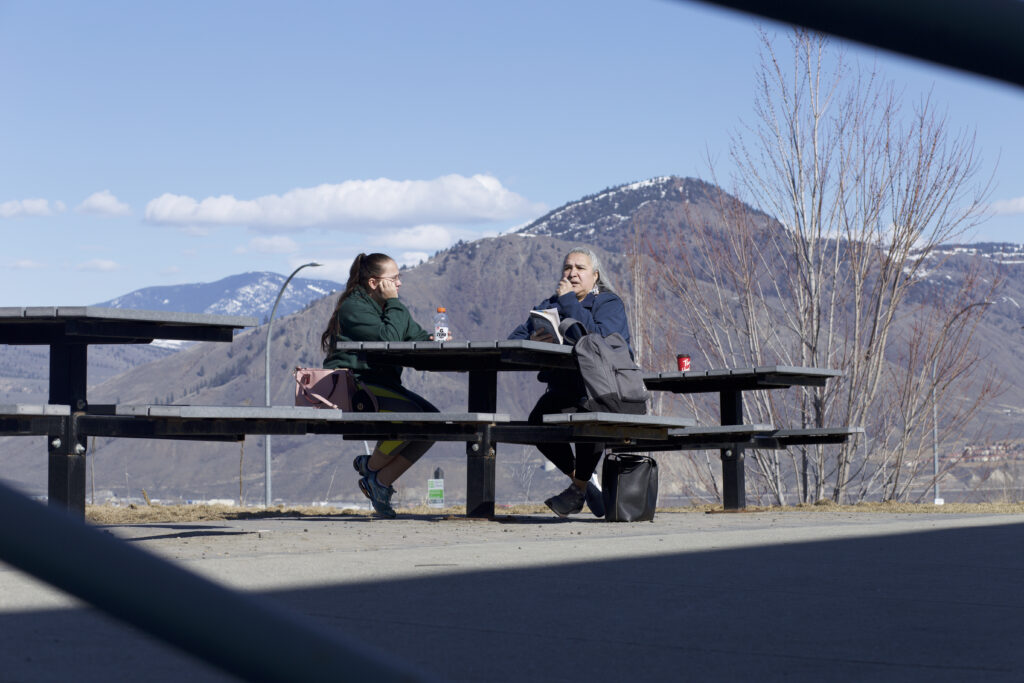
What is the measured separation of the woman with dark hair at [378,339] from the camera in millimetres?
8828

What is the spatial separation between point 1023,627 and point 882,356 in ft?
49.3

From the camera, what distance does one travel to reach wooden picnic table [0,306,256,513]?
7.34 meters

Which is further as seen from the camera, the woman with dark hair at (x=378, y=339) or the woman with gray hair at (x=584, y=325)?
the woman with dark hair at (x=378, y=339)

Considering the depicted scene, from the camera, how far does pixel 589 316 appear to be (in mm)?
8594

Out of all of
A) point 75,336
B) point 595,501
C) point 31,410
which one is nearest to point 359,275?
point 75,336

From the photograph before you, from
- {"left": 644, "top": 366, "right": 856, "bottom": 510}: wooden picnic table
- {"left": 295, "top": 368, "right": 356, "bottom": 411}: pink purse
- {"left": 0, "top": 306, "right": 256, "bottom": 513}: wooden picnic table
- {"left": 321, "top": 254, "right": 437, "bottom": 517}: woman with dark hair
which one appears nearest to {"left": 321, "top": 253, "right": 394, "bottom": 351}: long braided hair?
{"left": 321, "top": 254, "right": 437, "bottom": 517}: woman with dark hair

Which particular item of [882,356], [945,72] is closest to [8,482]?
[945,72]

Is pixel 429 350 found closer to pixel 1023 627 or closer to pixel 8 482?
pixel 1023 627

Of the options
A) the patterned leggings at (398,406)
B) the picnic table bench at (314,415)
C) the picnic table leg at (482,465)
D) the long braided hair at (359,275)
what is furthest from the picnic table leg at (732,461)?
the long braided hair at (359,275)

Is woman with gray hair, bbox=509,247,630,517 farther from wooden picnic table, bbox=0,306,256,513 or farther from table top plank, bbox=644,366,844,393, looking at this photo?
wooden picnic table, bbox=0,306,256,513

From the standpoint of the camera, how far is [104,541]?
1.88 feet

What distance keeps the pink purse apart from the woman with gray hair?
1191mm

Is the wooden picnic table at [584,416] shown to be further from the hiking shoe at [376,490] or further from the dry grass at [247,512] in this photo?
the dry grass at [247,512]

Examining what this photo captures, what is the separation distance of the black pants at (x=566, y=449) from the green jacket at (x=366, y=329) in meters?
1.02
